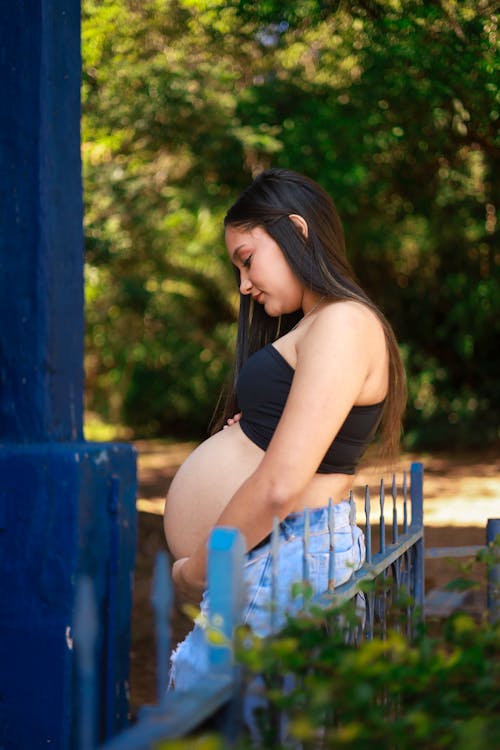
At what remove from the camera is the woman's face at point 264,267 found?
2.42 metres

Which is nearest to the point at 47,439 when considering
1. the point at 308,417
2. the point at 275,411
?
the point at 275,411

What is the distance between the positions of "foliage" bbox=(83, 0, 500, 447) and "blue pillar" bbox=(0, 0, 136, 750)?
228cm

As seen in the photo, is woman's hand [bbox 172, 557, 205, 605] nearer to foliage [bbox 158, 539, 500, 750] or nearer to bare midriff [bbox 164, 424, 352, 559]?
bare midriff [bbox 164, 424, 352, 559]

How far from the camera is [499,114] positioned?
4504mm

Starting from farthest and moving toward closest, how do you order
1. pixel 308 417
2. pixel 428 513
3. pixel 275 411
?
pixel 428 513, pixel 275 411, pixel 308 417

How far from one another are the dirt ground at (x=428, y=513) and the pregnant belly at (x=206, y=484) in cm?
57

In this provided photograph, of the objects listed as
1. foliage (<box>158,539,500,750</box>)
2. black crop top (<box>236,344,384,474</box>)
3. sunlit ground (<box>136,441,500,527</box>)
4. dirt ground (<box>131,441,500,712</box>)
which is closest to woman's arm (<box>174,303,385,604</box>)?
black crop top (<box>236,344,384,474</box>)

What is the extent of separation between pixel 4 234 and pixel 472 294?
1481cm

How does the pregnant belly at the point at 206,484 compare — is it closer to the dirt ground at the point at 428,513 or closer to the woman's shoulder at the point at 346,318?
the woman's shoulder at the point at 346,318

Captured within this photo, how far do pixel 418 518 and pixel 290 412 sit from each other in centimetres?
169

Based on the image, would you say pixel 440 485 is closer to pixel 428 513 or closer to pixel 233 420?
pixel 428 513

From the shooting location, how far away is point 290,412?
6.81 feet

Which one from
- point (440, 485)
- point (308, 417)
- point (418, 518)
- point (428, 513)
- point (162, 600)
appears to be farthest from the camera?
point (440, 485)

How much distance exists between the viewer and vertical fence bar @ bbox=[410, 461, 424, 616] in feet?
11.4
